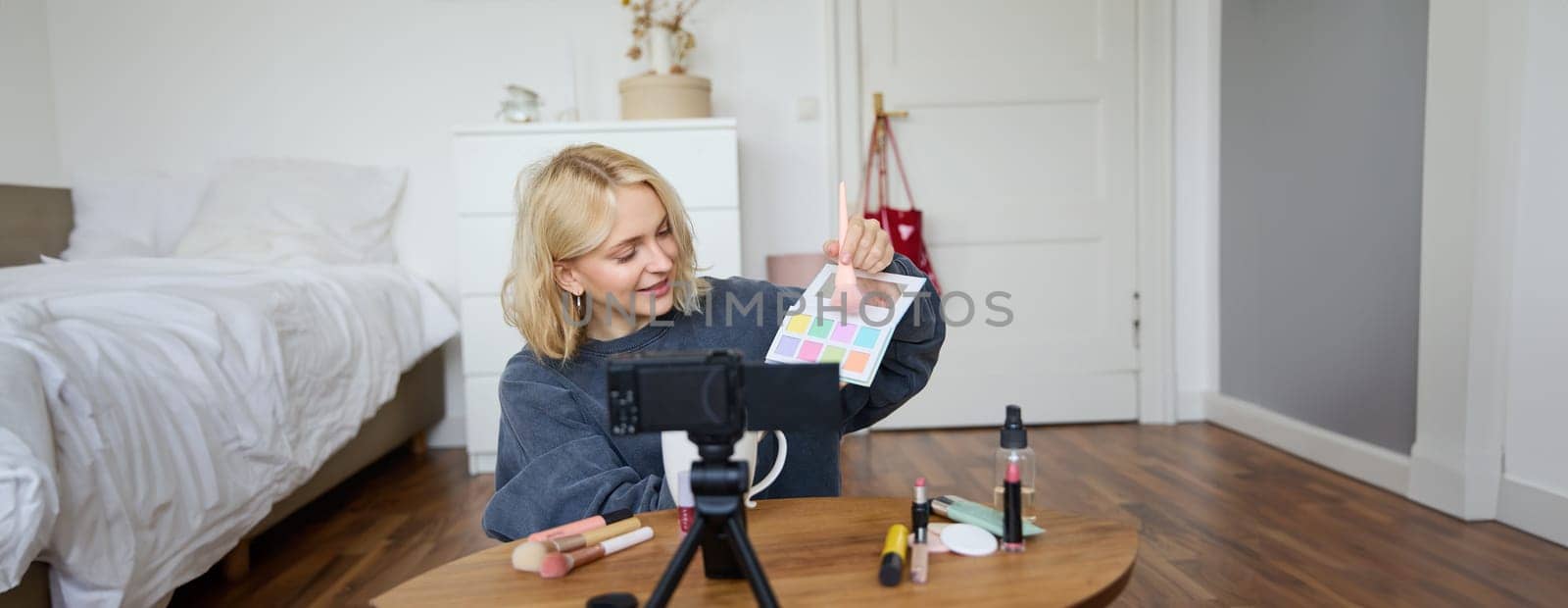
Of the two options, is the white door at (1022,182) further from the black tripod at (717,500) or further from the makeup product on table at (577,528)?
the black tripod at (717,500)

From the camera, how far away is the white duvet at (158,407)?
4.21 ft

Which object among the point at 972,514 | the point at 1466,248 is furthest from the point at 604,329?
the point at 1466,248

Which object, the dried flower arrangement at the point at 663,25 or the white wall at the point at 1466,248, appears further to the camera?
the dried flower arrangement at the point at 663,25

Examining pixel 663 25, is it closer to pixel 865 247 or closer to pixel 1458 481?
pixel 865 247

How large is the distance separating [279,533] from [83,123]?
182 centimetres

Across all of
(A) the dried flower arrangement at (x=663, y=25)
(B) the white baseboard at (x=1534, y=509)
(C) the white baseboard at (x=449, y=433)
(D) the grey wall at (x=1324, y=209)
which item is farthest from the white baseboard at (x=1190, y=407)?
(C) the white baseboard at (x=449, y=433)

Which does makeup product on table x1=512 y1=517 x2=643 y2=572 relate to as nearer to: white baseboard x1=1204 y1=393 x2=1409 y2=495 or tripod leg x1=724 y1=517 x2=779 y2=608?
tripod leg x1=724 y1=517 x2=779 y2=608

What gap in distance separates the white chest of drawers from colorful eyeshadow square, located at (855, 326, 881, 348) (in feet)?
6.38

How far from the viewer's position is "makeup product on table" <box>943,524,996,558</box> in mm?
780

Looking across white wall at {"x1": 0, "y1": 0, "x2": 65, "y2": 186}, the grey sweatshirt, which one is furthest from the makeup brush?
white wall at {"x1": 0, "y1": 0, "x2": 65, "y2": 186}

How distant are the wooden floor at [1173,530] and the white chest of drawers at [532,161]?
55cm

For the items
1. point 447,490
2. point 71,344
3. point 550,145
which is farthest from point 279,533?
point 550,145

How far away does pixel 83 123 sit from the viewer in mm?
3195

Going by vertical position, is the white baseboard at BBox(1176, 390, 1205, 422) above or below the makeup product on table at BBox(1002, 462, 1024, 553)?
below
